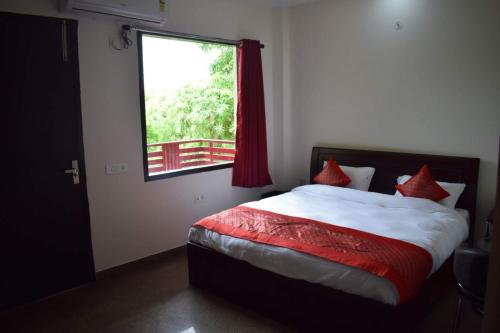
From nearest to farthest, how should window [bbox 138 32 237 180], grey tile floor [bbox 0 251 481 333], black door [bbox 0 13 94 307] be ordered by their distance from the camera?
grey tile floor [bbox 0 251 481 333]
black door [bbox 0 13 94 307]
window [bbox 138 32 237 180]

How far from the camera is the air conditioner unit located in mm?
2912

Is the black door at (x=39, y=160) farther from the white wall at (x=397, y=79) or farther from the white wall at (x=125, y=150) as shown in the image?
the white wall at (x=397, y=79)

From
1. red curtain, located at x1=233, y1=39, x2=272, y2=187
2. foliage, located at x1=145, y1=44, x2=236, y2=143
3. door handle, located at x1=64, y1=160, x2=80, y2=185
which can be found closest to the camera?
door handle, located at x1=64, y1=160, x2=80, y2=185

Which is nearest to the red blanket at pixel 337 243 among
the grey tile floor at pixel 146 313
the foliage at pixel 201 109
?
the grey tile floor at pixel 146 313

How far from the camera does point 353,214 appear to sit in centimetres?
335

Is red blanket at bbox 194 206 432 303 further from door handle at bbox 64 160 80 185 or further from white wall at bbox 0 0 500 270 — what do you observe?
door handle at bbox 64 160 80 185

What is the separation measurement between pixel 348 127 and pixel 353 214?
4.76 feet

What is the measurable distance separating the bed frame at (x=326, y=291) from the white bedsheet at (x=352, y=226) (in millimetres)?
67

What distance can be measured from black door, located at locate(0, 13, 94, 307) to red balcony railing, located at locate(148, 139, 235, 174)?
100 cm

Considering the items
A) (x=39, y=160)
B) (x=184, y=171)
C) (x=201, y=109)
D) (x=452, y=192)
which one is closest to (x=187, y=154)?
(x=184, y=171)

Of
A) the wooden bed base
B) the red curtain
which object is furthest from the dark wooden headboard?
the wooden bed base

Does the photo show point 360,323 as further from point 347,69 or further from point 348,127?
point 347,69

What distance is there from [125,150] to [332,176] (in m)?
2.22

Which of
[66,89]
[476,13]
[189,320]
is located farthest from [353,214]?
[66,89]
